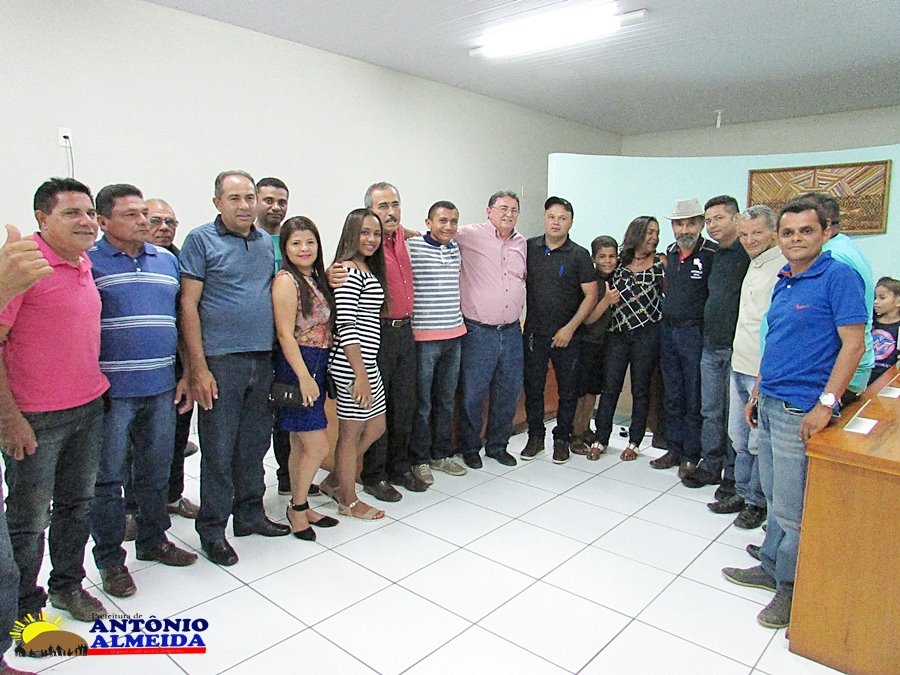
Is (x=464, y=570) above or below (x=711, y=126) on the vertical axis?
below

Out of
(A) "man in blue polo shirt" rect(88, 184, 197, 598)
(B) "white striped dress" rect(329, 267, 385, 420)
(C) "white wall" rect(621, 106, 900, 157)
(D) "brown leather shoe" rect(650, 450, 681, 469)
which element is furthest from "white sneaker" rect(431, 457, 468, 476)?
(C) "white wall" rect(621, 106, 900, 157)

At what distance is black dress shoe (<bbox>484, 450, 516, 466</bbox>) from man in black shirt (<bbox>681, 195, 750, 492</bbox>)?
1105mm

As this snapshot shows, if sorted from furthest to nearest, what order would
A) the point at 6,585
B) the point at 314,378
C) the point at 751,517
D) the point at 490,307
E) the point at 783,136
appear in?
the point at 783,136
the point at 490,307
the point at 751,517
the point at 314,378
the point at 6,585

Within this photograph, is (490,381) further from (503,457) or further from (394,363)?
(394,363)

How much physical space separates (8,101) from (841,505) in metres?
4.55

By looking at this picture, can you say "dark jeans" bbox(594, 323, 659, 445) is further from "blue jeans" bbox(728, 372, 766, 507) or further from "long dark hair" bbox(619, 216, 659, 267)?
"blue jeans" bbox(728, 372, 766, 507)

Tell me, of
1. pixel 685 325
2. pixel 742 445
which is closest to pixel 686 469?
pixel 742 445

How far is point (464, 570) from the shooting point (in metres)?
2.63

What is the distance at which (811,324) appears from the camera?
82.3 inches

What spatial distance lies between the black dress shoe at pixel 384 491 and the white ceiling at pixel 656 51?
122 inches

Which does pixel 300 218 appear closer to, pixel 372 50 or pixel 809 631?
pixel 809 631

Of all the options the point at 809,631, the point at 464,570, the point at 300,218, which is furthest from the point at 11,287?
the point at 809,631

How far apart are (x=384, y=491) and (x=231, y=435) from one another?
1033 millimetres

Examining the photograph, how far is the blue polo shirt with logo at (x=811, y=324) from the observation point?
79.6 inches
